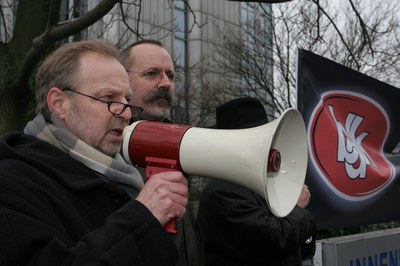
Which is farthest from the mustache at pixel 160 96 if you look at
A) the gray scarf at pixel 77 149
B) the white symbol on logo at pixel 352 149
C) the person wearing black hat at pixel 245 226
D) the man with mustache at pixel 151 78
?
the white symbol on logo at pixel 352 149

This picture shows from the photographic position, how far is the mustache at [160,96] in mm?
2803

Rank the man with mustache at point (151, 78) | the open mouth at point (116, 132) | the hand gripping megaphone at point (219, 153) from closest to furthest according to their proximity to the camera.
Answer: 1. the hand gripping megaphone at point (219, 153)
2. the open mouth at point (116, 132)
3. the man with mustache at point (151, 78)

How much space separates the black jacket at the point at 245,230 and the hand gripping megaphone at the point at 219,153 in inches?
31.4

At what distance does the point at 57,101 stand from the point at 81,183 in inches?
13.5

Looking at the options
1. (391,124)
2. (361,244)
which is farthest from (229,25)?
(361,244)

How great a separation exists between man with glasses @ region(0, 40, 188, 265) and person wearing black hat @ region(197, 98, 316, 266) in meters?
0.89

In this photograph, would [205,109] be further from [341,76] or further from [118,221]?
[118,221]

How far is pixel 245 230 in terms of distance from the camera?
8.61 feet

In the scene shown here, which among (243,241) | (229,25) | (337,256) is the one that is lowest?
(337,256)

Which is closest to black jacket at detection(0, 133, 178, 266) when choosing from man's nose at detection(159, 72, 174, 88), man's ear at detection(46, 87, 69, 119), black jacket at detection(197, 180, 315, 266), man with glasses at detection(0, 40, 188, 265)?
man with glasses at detection(0, 40, 188, 265)

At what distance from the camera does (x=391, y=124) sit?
4.89 meters

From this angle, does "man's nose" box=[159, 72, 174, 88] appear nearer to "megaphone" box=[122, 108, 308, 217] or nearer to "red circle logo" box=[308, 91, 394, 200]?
"megaphone" box=[122, 108, 308, 217]

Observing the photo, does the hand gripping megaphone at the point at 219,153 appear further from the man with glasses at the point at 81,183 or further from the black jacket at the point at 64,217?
the black jacket at the point at 64,217

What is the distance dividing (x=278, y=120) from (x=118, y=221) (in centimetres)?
63
